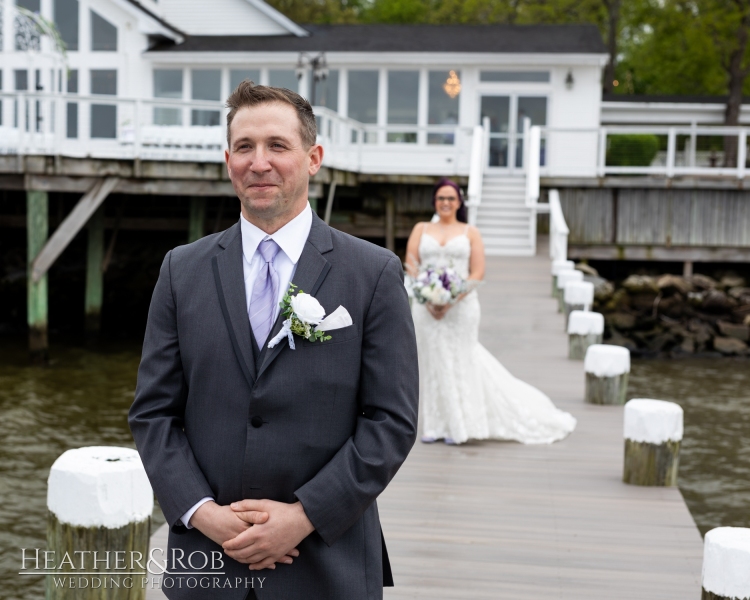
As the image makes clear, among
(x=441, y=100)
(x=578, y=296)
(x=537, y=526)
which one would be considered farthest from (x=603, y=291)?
(x=537, y=526)

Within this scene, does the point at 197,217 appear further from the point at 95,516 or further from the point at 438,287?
the point at 95,516

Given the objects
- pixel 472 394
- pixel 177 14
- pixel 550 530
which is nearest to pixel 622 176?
pixel 177 14

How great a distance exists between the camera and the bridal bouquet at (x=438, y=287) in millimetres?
8391

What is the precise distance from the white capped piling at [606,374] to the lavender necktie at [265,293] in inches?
297

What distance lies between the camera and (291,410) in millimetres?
2822

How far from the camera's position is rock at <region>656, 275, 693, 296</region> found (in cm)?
2319

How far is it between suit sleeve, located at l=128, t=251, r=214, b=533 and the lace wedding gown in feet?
18.2

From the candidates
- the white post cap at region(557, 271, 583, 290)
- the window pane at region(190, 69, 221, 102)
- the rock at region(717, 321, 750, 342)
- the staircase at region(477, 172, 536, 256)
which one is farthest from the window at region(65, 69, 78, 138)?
the rock at region(717, 321, 750, 342)

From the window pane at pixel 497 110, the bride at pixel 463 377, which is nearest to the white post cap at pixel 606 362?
the bride at pixel 463 377

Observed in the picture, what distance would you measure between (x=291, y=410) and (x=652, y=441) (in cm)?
490

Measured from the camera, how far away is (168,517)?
290 cm

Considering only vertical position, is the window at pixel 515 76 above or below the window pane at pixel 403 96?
above

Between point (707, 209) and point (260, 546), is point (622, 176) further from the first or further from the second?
point (260, 546)

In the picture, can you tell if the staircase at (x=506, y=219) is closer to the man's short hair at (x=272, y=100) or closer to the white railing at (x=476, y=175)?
the white railing at (x=476, y=175)
